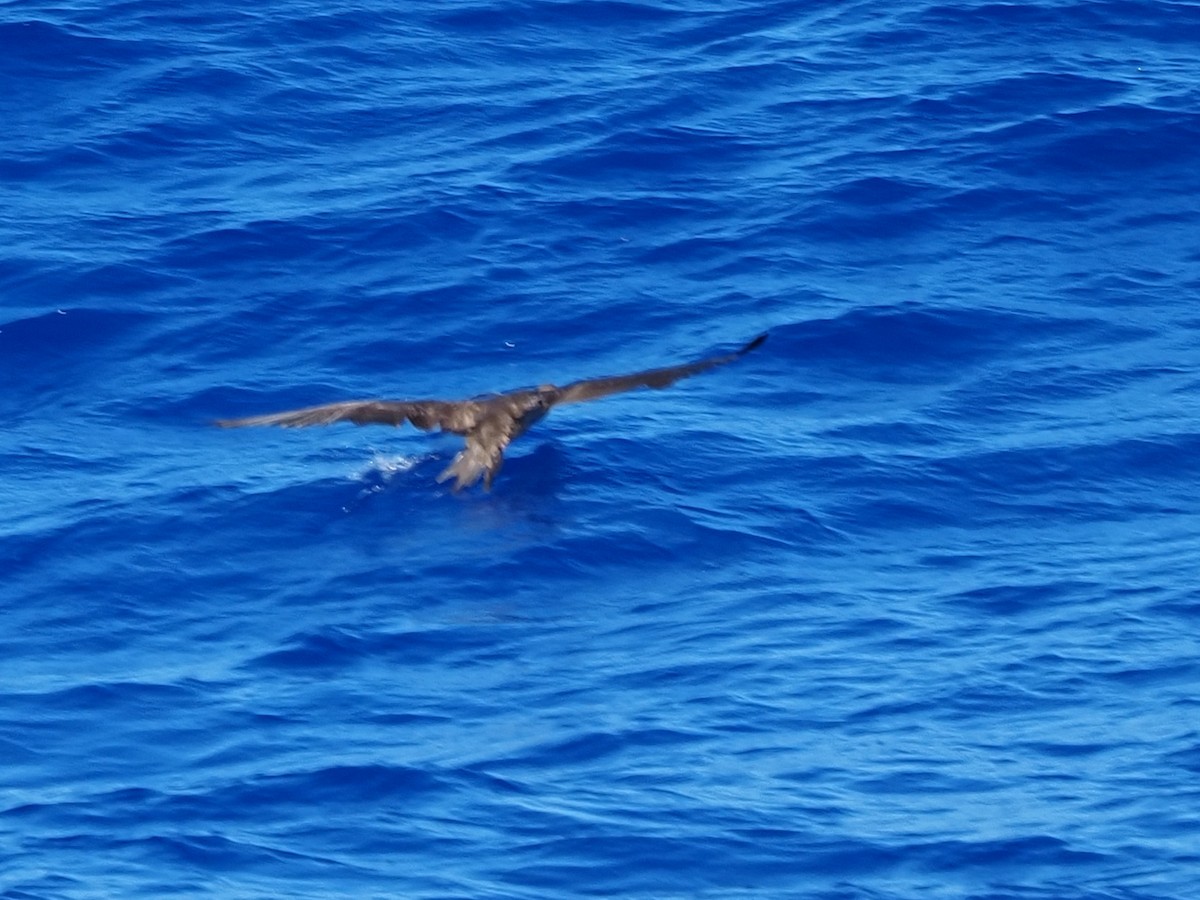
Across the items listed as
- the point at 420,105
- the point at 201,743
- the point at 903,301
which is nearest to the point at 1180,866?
the point at 201,743

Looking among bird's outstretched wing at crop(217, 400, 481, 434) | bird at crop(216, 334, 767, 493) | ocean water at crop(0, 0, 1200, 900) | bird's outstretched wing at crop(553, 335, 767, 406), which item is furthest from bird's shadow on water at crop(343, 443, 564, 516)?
bird's outstretched wing at crop(553, 335, 767, 406)

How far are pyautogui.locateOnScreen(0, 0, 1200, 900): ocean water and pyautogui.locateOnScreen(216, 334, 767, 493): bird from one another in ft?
1.81

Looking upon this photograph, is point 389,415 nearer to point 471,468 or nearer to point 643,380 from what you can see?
point 471,468

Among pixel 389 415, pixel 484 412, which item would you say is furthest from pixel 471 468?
pixel 389 415

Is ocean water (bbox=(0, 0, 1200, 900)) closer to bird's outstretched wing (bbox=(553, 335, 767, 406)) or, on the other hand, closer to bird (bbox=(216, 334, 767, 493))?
bird (bbox=(216, 334, 767, 493))

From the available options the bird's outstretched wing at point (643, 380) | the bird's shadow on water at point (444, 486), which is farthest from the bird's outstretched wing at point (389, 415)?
the bird's outstretched wing at point (643, 380)

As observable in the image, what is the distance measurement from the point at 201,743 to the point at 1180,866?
697cm

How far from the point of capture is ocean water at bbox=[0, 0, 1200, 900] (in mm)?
16969

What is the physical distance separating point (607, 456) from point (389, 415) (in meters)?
2.24

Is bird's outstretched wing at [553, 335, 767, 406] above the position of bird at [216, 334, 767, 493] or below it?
above

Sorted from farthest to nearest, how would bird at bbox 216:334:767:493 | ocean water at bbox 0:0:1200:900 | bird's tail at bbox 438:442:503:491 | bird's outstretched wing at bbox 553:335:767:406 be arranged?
bird's tail at bbox 438:442:503:491 < bird at bbox 216:334:767:493 < bird's outstretched wing at bbox 553:335:767:406 < ocean water at bbox 0:0:1200:900

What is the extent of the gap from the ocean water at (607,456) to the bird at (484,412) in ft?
1.81

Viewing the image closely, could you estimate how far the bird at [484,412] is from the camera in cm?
2153

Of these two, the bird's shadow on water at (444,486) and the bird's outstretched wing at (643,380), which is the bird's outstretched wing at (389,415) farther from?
the bird's outstretched wing at (643,380)
